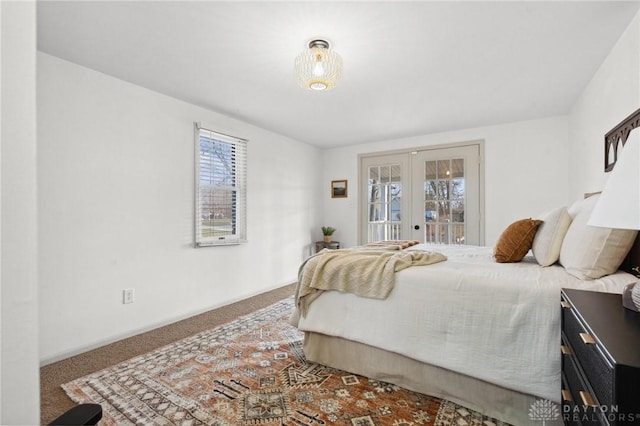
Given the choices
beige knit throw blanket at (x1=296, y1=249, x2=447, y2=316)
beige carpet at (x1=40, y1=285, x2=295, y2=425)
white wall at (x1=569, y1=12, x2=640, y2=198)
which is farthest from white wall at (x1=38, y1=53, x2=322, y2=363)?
white wall at (x1=569, y1=12, x2=640, y2=198)

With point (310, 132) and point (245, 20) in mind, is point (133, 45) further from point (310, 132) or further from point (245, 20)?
point (310, 132)

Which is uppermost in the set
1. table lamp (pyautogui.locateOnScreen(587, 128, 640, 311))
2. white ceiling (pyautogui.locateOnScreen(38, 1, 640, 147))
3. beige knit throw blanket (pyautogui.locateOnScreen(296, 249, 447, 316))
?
white ceiling (pyautogui.locateOnScreen(38, 1, 640, 147))

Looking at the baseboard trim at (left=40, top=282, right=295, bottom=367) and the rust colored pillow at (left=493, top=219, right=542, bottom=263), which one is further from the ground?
the rust colored pillow at (left=493, top=219, right=542, bottom=263)

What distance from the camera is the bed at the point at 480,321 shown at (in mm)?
1461

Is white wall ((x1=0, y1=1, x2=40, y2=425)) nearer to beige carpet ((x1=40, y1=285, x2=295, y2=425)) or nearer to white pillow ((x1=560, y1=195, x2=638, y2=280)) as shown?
beige carpet ((x1=40, y1=285, x2=295, y2=425))

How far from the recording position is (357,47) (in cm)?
221

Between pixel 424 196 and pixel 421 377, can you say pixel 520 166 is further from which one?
pixel 421 377

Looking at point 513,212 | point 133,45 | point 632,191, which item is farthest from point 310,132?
point 632,191

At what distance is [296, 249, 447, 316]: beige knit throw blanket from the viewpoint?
1898 millimetres

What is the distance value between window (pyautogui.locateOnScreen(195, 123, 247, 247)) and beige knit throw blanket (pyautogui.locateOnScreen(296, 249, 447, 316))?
5.89 feet

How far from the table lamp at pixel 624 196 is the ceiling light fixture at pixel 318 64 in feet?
5.50

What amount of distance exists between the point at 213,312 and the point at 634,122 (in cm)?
387

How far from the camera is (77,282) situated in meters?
2.48

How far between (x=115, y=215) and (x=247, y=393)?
1.98 m
